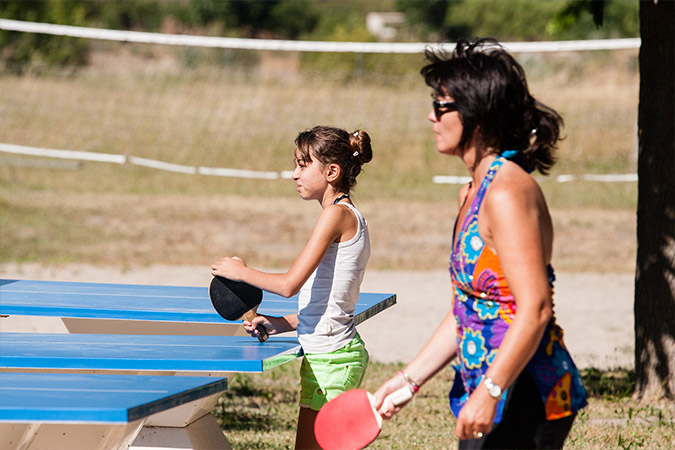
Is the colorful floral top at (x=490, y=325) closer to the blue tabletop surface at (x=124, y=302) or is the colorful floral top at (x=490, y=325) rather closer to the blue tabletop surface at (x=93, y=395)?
the blue tabletop surface at (x=93, y=395)

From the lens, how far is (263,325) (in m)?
3.24

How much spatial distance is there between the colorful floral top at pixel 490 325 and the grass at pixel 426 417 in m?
2.09

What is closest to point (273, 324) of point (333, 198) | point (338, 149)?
point (333, 198)

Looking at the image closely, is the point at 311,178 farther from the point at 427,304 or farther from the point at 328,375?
the point at 427,304

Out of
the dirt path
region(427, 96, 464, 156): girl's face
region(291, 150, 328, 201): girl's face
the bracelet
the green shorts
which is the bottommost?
the dirt path

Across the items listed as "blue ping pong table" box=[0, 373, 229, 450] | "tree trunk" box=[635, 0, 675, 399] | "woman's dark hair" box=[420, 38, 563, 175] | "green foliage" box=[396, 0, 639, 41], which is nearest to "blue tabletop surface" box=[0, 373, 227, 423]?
"blue ping pong table" box=[0, 373, 229, 450]

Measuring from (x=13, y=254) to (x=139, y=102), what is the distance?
34.7 ft

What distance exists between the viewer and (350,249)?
10.4 feet

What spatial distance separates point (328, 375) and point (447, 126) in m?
1.10

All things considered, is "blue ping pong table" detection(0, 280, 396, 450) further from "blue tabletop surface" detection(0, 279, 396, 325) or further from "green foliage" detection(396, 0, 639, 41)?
"green foliage" detection(396, 0, 639, 41)

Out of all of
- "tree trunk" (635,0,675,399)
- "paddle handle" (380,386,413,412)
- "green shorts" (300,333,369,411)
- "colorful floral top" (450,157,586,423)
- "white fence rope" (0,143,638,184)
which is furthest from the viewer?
"white fence rope" (0,143,638,184)

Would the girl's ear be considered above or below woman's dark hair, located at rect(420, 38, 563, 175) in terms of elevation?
below

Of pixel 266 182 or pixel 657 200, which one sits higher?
pixel 657 200

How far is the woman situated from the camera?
7.01ft
